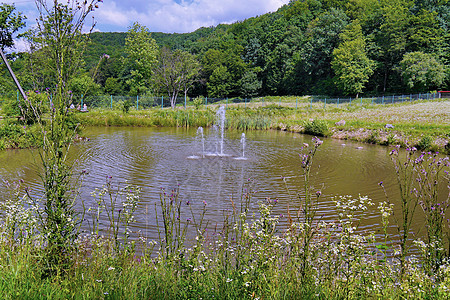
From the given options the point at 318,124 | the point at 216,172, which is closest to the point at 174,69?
the point at 318,124

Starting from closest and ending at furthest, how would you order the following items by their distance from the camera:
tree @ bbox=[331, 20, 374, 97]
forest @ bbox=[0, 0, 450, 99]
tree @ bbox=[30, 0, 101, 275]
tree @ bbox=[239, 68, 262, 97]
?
tree @ bbox=[30, 0, 101, 275], forest @ bbox=[0, 0, 450, 99], tree @ bbox=[331, 20, 374, 97], tree @ bbox=[239, 68, 262, 97]

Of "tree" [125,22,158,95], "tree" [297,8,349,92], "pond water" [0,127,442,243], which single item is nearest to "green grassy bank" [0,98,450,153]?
"pond water" [0,127,442,243]

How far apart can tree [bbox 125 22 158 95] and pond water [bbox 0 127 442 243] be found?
32730mm

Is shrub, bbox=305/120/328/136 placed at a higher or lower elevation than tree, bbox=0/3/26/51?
lower

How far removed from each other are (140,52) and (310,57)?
1240 inches

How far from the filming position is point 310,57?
205ft

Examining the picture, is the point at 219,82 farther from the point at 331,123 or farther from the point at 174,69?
the point at 331,123

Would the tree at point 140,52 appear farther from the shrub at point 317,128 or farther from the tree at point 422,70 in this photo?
the tree at point 422,70

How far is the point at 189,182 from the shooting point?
9047 mm

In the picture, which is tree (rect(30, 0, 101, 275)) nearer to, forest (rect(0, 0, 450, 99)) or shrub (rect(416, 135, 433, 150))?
shrub (rect(416, 135, 433, 150))

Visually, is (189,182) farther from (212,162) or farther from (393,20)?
(393,20)

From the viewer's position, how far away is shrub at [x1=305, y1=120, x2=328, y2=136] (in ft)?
73.7

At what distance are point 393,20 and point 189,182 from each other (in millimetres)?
56612

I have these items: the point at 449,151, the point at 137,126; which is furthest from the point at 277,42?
the point at 449,151
